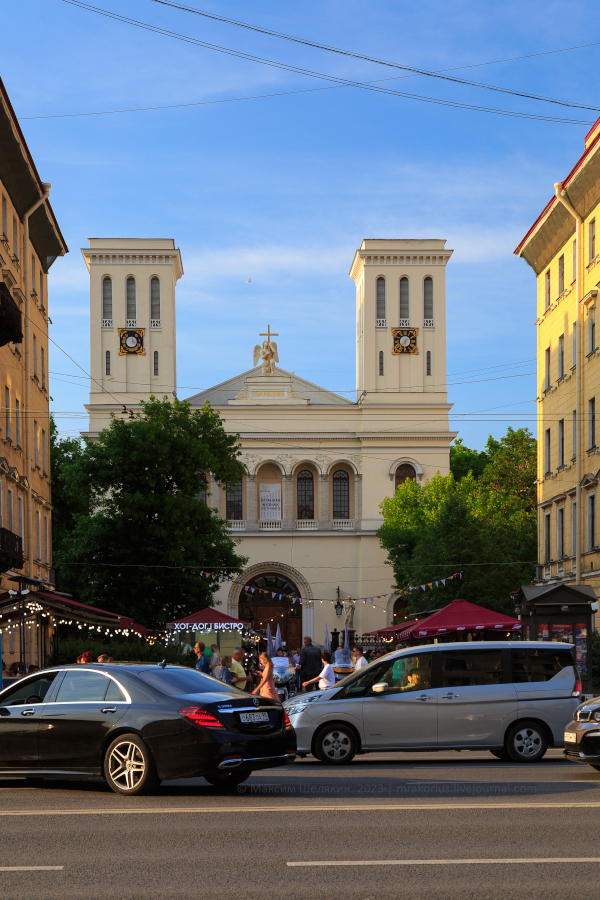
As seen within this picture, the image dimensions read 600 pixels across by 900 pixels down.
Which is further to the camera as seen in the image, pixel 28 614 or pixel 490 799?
pixel 28 614

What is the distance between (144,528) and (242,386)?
1159 inches

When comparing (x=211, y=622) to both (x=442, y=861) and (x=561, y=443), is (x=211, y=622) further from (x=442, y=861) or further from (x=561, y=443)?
(x=442, y=861)

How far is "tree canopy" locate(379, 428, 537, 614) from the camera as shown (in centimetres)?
4797

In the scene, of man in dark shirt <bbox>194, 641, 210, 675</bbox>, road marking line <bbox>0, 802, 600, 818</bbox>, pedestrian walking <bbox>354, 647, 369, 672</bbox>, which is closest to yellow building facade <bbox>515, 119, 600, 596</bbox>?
pedestrian walking <bbox>354, 647, 369, 672</bbox>

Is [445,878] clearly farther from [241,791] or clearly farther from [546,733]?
[546,733]

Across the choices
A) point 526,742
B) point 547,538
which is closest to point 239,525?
point 547,538

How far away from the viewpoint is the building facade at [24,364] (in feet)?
101

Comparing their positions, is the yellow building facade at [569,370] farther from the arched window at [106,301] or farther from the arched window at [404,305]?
the arched window at [106,301]

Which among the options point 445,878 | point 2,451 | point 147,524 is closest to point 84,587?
point 147,524

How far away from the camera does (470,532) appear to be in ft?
158

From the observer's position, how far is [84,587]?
44.2 m

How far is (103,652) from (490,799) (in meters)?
18.0

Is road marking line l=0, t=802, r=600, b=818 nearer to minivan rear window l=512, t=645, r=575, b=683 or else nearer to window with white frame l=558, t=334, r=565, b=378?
minivan rear window l=512, t=645, r=575, b=683

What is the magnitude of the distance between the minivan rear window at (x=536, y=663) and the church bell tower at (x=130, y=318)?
55.1 meters
